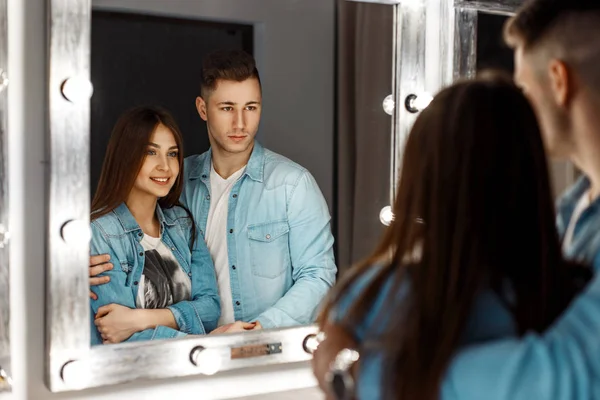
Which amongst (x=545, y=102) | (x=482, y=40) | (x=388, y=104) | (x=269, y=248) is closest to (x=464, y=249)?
(x=545, y=102)

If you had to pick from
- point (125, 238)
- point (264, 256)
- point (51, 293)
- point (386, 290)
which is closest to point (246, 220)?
point (264, 256)

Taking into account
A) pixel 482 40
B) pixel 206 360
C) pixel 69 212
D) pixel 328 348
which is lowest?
pixel 206 360

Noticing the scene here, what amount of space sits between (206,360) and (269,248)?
18cm

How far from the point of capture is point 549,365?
22.7 inches

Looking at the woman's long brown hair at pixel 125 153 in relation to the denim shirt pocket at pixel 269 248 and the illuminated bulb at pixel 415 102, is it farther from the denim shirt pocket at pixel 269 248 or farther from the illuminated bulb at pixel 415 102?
the illuminated bulb at pixel 415 102

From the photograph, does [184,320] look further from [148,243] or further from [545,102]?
[545,102]

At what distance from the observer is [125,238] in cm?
97

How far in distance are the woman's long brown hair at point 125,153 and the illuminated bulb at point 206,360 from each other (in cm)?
23

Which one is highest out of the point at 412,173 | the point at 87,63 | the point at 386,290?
the point at 87,63

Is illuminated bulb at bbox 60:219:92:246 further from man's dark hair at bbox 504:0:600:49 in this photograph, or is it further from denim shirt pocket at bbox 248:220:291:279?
man's dark hair at bbox 504:0:600:49

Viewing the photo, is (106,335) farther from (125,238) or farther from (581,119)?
(581,119)

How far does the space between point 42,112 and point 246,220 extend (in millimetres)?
305

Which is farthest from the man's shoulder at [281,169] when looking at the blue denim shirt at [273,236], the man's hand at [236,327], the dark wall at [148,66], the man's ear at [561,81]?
the man's ear at [561,81]

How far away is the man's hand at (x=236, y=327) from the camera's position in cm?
103
